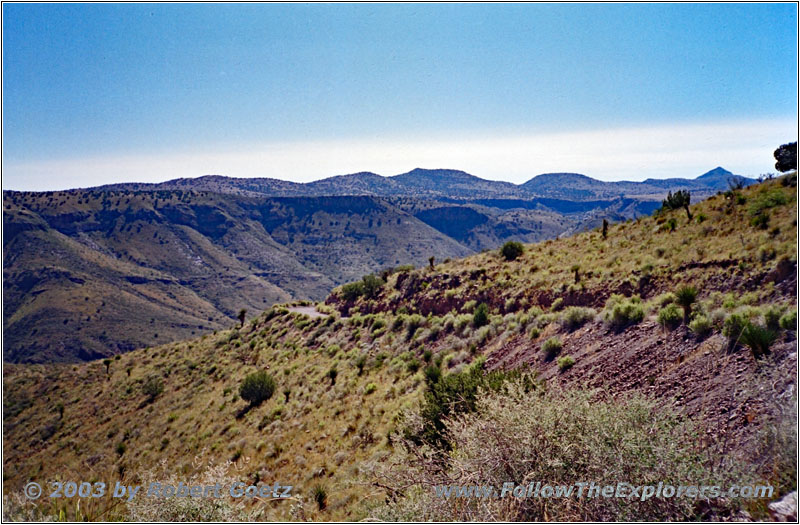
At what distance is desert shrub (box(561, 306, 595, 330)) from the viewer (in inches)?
539

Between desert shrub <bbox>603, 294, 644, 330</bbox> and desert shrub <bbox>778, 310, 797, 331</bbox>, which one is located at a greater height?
desert shrub <bbox>778, 310, 797, 331</bbox>

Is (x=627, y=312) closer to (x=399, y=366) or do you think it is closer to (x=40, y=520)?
(x=399, y=366)

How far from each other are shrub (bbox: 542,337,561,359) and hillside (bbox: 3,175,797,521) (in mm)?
89

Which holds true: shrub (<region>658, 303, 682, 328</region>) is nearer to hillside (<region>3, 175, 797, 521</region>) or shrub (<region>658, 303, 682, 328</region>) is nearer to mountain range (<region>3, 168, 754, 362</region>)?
hillside (<region>3, 175, 797, 521</region>)

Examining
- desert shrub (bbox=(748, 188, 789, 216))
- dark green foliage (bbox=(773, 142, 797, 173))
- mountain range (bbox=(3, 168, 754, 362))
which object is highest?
dark green foliage (bbox=(773, 142, 797, 173))

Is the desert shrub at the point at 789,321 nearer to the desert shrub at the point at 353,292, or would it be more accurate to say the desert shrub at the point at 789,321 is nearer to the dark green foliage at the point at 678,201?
the dark green foliage at the point at 678,201

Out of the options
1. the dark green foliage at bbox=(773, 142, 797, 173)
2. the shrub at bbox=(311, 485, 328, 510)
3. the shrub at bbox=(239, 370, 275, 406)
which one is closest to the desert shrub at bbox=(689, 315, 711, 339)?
the shrub at bbox=(311, 485, 328, 510)

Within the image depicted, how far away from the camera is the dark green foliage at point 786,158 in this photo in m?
24.5

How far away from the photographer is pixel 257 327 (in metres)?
38.9

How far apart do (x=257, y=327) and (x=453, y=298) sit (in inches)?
840

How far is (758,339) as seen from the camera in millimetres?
7719

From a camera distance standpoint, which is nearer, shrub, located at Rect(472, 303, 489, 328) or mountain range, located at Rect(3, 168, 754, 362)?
shrub, located at Rect(472, 303, 489, 328)

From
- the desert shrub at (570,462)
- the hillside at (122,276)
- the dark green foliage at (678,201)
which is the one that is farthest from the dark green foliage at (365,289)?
the hillside at (122,276)

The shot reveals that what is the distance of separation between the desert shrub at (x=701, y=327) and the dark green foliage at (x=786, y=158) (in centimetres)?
2187
